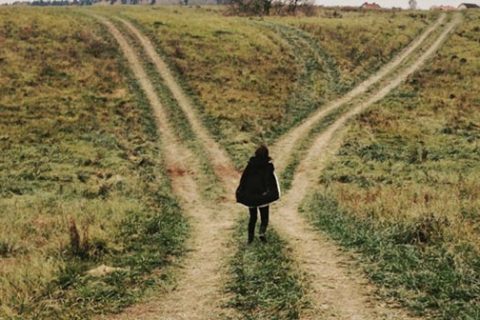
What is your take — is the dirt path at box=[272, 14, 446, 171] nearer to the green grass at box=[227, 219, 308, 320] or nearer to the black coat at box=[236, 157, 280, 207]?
the black coat at box=[236, 157, 280, 207]

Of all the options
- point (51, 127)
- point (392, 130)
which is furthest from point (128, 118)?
point (392, 130)

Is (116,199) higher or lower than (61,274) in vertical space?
lower

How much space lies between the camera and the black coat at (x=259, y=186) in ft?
44.4

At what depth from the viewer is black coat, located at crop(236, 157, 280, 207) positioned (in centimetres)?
1353

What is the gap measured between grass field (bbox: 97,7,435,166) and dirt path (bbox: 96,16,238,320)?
3.30m

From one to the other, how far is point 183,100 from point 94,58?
443 inches

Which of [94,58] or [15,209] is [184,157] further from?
[94,58]

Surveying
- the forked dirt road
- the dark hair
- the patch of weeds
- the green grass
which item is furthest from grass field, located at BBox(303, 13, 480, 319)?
the dark hair

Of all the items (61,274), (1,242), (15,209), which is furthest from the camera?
(15,209)

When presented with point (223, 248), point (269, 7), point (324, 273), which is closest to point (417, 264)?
point (324, 273)

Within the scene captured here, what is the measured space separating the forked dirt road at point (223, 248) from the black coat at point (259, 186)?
1.38 m

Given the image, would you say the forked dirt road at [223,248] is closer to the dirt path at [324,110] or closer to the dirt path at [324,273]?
the dirt path at [324,273]

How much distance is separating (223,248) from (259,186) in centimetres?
191

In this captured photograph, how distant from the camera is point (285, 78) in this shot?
41.6 m
